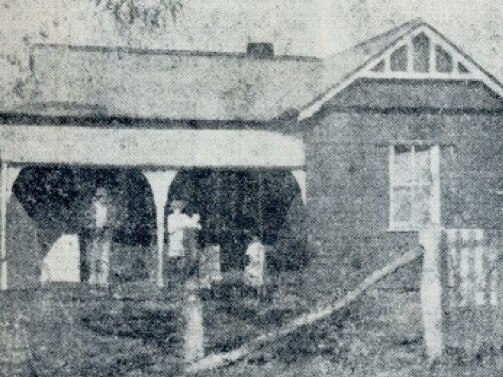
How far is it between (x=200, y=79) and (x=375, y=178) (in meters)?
7.10

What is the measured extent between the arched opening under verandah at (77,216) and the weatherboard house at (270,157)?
1.5 inches

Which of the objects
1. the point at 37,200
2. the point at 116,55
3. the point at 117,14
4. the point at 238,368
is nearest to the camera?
the point at 238,368

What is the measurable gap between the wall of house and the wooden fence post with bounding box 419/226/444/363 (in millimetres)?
8680

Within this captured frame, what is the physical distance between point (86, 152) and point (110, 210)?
86.6 inches

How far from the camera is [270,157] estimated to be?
17.9 m

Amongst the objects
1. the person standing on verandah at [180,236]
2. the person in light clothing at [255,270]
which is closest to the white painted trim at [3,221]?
the person standing on verandah at [180,236]

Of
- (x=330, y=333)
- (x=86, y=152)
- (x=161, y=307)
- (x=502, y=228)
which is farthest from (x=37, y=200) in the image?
(x=330, y=333)

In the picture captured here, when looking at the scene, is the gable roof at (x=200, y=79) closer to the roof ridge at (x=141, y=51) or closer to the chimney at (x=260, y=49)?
the roof ridge at (x=141, y=51)

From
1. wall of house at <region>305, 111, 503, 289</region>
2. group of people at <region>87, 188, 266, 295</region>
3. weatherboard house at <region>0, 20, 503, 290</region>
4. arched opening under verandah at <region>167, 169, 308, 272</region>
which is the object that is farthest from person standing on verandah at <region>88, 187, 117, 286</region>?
arched opening under verandah at <region>167, 169, 308, 272</region>

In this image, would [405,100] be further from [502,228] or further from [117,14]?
[117,14]

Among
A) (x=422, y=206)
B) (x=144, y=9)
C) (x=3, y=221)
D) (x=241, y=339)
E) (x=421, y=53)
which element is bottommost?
(x=241, y=339)

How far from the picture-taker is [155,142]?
58.0 feet

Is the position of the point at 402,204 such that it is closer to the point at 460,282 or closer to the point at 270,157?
the point at 270,157

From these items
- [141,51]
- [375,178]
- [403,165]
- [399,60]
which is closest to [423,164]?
[403,165]
